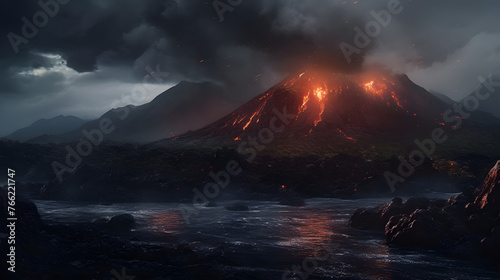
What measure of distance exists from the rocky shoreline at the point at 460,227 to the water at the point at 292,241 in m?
1.52

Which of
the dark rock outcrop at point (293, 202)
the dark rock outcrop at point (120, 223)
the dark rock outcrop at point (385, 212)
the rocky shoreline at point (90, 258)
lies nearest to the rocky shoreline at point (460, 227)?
the dark rock outcrop at point (385, 212)

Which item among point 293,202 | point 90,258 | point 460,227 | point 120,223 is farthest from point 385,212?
point 293,202

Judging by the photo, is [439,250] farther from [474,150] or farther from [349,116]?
[349,116]

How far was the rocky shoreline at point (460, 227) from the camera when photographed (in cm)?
2617

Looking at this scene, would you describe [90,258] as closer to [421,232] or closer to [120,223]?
[120,223]

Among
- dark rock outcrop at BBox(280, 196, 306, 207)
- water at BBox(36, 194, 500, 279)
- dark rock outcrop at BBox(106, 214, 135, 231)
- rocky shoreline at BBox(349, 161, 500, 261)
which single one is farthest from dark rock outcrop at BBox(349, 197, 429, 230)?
dark rock outcrop at BBox(280, 196, 306, 207)

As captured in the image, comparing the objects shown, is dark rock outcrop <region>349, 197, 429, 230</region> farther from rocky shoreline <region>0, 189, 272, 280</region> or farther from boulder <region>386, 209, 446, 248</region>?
rocky shoreline <region>0, 189, 272, 280</region>

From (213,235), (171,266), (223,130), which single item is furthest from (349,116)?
(171,266)

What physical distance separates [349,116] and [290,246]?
177125mm

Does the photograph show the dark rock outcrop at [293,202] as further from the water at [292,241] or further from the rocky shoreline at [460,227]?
the rocky shoreline at [460,227]

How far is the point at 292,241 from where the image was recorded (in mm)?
32781

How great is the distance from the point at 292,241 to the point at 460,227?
13.6m

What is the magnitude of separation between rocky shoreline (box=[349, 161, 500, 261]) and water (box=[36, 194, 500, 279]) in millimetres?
1516

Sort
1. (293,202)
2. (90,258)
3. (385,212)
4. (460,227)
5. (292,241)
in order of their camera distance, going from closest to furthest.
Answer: (90,258) < (460,227) < (292,241) < (385,212) < (293,202)
